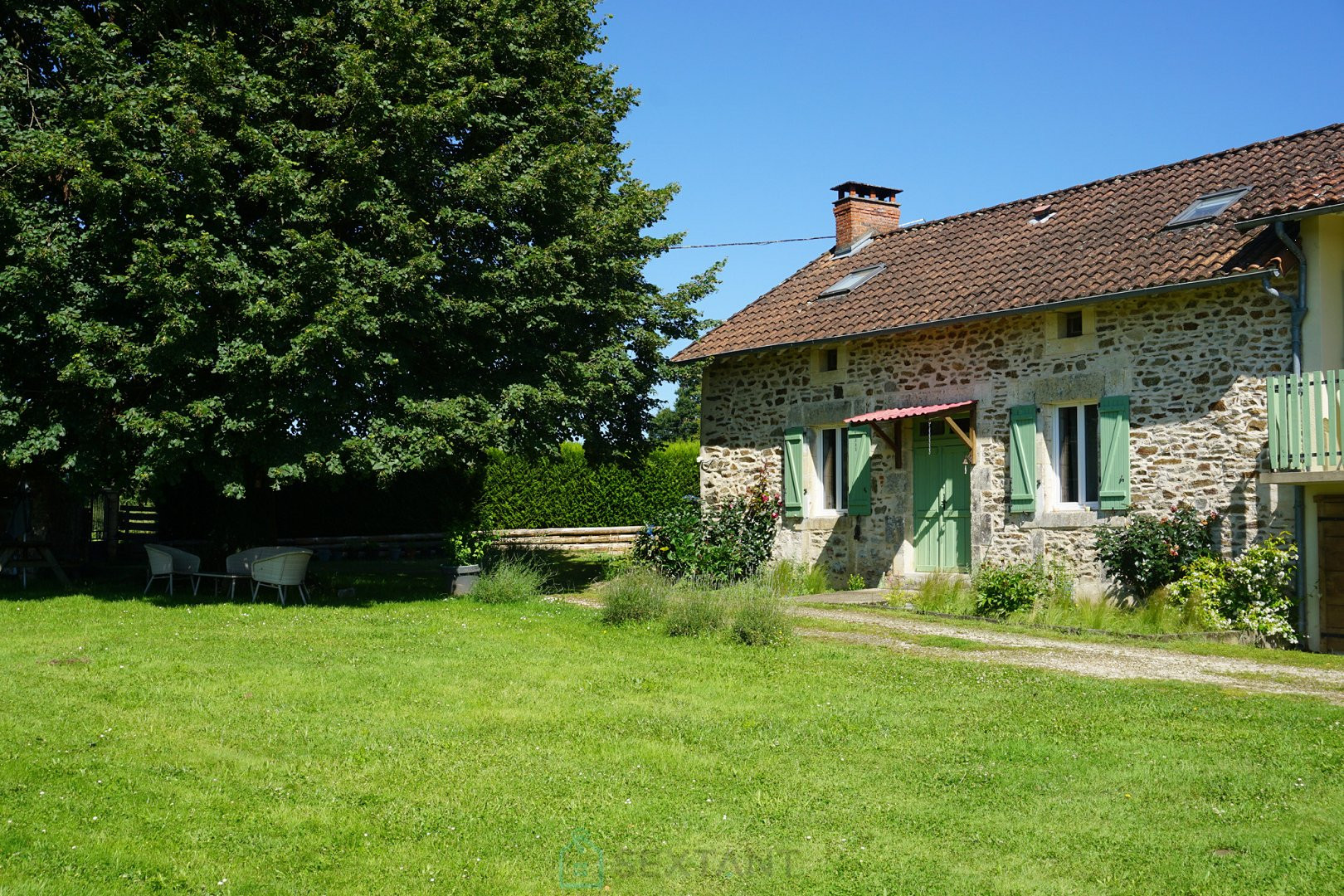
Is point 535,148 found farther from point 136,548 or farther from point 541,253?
point 136,548

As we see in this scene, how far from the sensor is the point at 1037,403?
14.1 meters

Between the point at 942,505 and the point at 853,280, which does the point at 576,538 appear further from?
the point at 942,505

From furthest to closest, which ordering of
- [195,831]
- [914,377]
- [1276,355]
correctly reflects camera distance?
[914,377], [1276,355], [195,831]

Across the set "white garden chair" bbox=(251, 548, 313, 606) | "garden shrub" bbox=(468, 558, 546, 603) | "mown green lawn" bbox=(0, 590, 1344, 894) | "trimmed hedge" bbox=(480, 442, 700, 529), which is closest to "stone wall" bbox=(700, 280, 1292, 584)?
"garden shrub" bbox=(468, 558, 546, 603)

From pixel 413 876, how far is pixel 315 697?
371 cm

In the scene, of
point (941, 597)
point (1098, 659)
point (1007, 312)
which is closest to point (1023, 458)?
point (1007, 312)

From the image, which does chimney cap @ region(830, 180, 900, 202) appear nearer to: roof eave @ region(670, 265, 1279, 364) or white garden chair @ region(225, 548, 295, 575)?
roof eave @ region(670, 265, 1279, 364)

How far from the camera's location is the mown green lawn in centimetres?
490

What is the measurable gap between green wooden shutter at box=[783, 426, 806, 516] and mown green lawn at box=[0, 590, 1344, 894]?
698 cm

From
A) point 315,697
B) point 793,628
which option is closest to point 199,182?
point 315,697

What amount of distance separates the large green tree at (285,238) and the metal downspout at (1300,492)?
7779 millimetres

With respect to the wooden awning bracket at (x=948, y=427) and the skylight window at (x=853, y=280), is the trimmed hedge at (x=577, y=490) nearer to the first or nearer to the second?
the skylight window at (x=853, y=280)

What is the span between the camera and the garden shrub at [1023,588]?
13.5m

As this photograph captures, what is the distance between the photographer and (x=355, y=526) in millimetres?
23734
